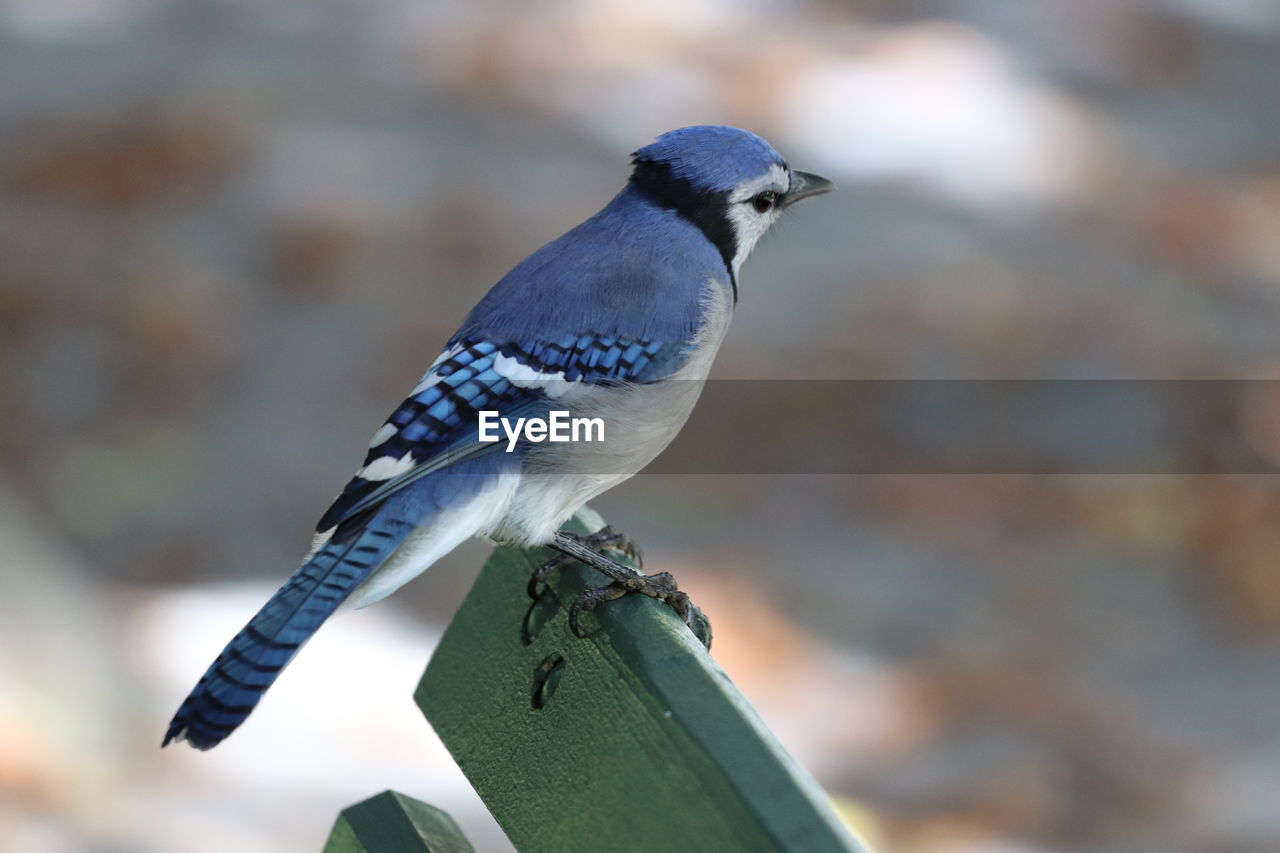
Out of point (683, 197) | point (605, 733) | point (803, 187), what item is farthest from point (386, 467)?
point (803, 187)

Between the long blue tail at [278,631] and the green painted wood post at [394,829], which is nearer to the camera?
the long blue tail at [278,631]

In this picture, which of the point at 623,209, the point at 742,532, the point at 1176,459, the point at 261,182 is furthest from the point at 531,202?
the point at 623,209

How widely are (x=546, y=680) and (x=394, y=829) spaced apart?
17cm

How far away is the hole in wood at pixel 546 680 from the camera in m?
1.17

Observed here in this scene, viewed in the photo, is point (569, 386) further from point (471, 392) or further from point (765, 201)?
Result: point (765, 201)

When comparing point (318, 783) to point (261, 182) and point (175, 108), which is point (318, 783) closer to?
point (261, 182)

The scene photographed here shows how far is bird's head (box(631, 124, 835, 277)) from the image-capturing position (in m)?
1.56

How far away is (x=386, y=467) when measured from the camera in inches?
51.4

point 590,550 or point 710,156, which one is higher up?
point 710,156

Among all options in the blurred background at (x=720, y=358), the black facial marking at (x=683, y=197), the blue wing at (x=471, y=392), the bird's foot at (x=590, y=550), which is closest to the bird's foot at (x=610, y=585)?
the bird's foot at (x=590, y=550)

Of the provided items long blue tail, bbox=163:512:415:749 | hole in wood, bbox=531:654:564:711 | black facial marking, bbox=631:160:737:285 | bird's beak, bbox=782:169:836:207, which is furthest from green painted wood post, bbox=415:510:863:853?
bird's beak, bbox=782:169:836:207

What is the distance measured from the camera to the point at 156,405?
3.30 m

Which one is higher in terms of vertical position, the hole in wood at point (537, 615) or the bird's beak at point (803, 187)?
the bird's beak at point (803, 187)

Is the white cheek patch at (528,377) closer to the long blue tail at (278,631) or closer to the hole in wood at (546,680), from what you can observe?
the long blue tail at (278,631)
